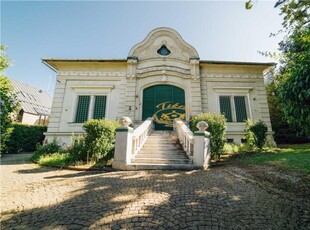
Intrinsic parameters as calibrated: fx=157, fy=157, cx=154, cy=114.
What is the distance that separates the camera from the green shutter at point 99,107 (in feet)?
39.4

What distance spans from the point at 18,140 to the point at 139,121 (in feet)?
32.2

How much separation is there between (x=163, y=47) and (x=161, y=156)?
32.8 feet

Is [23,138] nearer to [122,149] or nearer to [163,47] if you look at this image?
[122,149]

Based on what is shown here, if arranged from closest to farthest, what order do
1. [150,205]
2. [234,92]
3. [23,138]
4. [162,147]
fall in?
[150,205]
[162,147]
[234,92]
[23,138]

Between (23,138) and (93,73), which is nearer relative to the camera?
(93,73)

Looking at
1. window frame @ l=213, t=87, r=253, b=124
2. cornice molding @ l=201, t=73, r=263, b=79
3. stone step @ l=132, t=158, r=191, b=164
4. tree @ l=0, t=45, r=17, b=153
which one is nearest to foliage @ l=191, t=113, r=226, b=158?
stone step @ l=132, t=158, r=191, b=164

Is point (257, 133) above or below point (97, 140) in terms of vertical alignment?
above

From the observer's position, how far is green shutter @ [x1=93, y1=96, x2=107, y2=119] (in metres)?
12.0

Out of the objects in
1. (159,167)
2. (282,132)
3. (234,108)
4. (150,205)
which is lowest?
(150,205)

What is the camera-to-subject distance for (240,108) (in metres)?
12.4

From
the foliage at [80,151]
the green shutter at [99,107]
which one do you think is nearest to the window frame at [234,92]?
the green shutter at [99,107]

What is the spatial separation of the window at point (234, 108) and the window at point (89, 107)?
9.35 metres

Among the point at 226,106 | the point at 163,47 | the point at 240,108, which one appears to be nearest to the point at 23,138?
the point at 163,47

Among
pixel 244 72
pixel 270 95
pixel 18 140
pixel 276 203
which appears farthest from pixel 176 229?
pixel 270 95
